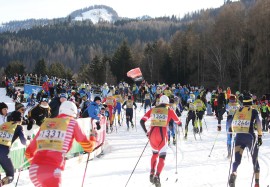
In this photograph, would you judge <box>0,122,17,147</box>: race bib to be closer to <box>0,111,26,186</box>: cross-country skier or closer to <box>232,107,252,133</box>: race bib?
<box>0,111,26,186</box>: cross-country skier

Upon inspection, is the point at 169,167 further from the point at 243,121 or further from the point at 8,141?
the point at 8,141

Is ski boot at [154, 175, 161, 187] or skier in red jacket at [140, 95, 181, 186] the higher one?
skier in red jacket at [140, 95, 181, 186]

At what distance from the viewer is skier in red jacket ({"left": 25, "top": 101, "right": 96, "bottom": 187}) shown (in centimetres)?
484

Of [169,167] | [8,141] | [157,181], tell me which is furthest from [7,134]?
[169,167]

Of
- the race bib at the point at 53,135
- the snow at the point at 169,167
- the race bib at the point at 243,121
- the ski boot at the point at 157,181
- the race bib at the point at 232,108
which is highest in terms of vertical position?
the race bib at the point at 53,135

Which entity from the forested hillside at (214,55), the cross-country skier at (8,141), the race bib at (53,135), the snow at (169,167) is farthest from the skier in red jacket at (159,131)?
the forested hillside at (214,55)

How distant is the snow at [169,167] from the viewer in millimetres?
9094

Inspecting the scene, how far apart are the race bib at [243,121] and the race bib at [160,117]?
1645 mm

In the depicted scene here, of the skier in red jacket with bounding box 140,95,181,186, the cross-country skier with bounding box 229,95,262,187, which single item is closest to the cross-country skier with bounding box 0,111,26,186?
the skier in red jacket with bounding box 140,95,181,186

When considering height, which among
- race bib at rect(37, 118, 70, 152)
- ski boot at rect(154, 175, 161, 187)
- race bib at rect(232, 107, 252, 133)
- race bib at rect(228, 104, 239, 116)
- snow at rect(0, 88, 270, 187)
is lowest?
snow at rect(0, 88, 270, 187)

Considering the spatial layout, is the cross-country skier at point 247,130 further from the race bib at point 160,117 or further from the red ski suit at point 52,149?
the red ski suit at point 52,149

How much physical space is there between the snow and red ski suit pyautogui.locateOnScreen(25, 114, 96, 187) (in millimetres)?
3859

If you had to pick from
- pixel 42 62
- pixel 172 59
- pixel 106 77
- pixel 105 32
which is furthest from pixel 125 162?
pixel 105 32

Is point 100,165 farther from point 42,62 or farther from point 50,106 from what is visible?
point 42,62
